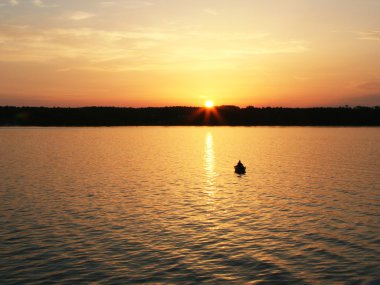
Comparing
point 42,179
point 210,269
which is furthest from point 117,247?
point 42,179

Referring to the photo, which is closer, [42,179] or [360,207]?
[360,207]

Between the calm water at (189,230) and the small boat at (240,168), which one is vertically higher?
the small boat at (240,168)

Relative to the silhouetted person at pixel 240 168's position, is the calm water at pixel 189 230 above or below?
below

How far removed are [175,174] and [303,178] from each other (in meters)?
16.9

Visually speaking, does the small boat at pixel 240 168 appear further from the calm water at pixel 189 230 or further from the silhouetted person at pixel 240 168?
the calm water at pixel 189 230

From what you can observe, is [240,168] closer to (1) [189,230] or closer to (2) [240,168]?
(2) [240,168]

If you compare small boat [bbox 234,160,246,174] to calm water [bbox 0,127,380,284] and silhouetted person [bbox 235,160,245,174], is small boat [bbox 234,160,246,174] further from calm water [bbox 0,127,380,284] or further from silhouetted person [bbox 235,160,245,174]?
calm water [bbox 0,127,380,284]

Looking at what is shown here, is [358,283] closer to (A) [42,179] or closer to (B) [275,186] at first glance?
(B) [275,186]

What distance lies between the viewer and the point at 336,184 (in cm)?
4869

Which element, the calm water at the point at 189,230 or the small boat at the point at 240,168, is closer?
the calm water at the point at 189,230

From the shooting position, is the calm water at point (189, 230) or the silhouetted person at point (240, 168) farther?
the silhouetted person at point (240, 168)

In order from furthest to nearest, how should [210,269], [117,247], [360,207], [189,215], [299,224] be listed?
1. [360,207]
2. [189,215]
3. [299,224]
4. [117,247]
5. [210,269]

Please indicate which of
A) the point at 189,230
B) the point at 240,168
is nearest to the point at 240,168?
the point at 240,168

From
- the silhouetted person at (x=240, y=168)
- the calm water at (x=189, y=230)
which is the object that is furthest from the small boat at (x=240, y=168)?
the calm water at (x=189, y=230)
